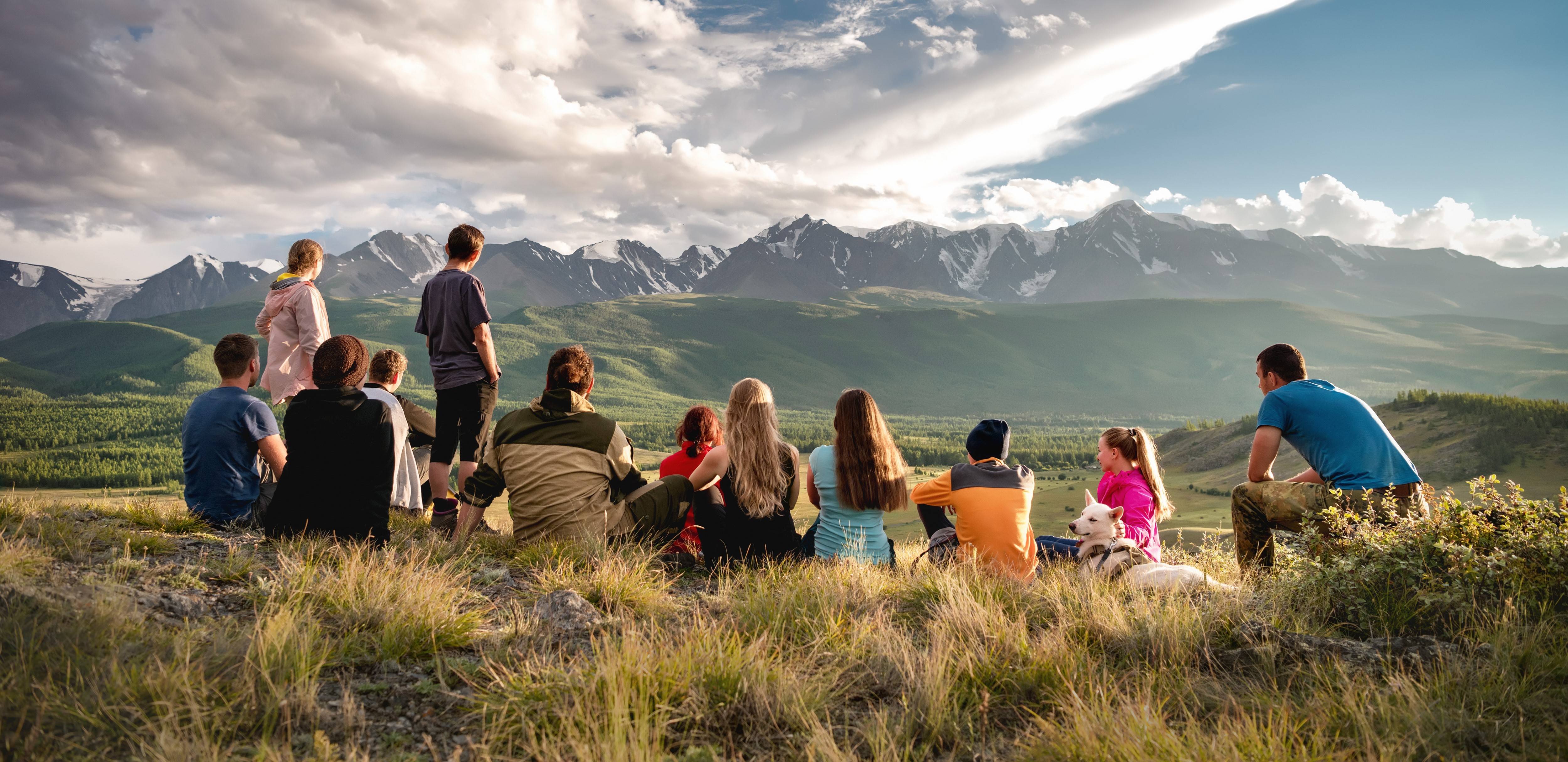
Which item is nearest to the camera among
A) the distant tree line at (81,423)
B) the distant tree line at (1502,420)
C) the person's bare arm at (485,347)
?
the person's bare arm at (485,347)

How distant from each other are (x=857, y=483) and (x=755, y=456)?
983 mm

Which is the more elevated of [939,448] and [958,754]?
[958,754]

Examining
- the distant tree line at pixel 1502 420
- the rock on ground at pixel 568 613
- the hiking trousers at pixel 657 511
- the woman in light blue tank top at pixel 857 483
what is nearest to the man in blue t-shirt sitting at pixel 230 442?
the hiking trousers at pixel 657 511

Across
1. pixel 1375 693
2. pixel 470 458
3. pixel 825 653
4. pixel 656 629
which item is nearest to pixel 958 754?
pixel 825 653

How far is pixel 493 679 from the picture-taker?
3502mm

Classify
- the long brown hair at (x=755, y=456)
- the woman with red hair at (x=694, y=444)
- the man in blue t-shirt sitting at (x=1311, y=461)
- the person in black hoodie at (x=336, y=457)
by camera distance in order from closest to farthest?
1. the person in black hoodie at (x=336, y=457)
2. the man in blue t-shirt sitting at (x=1311, y=461)
3. the long brown hair at (x=755, y=456)
4. the woman with red hair at (x=694, y=444)

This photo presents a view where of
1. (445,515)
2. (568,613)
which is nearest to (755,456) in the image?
(568,613)

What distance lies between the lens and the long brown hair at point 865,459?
6582 millimetres

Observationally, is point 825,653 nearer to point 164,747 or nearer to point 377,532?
point 164,747

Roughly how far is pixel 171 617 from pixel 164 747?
1879 millimetres

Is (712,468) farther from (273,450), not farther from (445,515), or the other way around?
(273,450)

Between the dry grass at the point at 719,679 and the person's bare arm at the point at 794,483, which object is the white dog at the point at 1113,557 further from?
the person's bare arm at the point at 794,483

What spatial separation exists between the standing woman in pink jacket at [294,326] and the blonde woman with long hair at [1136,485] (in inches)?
305

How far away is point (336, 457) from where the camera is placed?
570cm
